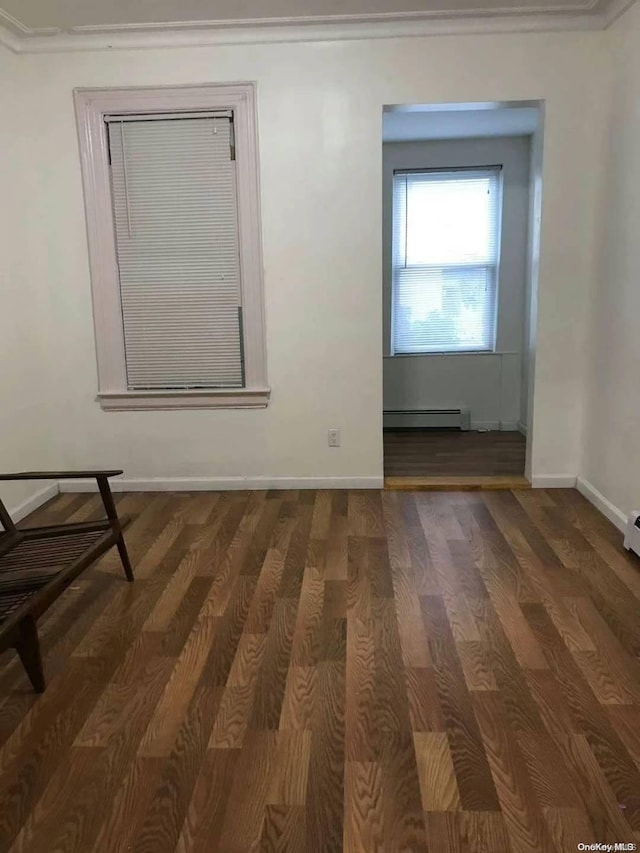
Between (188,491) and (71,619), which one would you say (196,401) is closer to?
(188,491)

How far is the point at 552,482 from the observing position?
13.5 feet

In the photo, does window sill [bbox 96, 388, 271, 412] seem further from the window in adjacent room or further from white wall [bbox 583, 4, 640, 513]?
white wall [bbox 583, 4, 640, 513]

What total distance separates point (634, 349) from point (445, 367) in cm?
285

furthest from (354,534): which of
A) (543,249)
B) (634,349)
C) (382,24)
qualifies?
(382,24)

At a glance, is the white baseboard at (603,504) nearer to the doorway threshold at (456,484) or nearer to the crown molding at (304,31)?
the doorway threshold at (456,484)

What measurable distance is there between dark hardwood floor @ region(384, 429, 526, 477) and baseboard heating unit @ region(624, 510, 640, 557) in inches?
52.2

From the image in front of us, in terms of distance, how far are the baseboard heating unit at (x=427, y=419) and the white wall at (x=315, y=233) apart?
79.5 inches

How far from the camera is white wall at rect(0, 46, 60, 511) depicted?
12.0 feet

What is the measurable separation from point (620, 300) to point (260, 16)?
257 cm

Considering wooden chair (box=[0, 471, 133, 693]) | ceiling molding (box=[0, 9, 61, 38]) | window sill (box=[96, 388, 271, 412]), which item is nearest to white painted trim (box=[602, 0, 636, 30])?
window sill (box=[96, 388, 271, 412])

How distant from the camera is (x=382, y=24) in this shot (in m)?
3.63

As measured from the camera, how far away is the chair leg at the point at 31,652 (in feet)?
6.68

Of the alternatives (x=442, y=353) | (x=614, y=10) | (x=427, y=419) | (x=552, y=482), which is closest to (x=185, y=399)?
(x=552, y=482)

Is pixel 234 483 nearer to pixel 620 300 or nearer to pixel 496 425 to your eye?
pixel 620 300
